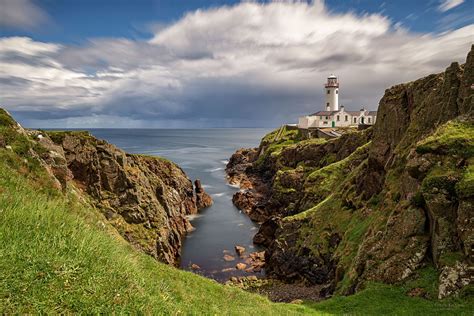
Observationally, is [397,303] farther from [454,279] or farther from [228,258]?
[228,258]

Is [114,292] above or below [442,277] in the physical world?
above

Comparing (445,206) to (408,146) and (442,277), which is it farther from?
(408,146)

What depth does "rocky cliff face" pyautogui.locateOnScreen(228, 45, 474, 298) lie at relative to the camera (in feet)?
73.4

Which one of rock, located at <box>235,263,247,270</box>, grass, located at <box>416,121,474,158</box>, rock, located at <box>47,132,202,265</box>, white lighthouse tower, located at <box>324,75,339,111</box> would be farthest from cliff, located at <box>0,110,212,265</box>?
white lighthouse tower, located at <box>324,75,339,111</box>

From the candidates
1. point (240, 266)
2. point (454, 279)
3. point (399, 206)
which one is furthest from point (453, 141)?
point (240, 266)

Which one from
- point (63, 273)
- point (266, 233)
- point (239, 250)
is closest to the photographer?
point (63, 273)

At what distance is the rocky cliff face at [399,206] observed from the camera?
2236 centimetres

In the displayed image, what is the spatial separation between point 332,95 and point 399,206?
14707cm

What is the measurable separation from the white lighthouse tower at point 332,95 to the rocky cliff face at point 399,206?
104886mm

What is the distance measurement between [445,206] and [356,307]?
33.0 ft

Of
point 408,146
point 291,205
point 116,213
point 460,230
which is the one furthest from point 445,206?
point 291,205

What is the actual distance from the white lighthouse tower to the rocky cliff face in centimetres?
10489

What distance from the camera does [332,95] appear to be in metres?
166

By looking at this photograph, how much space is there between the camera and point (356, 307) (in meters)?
22.7
